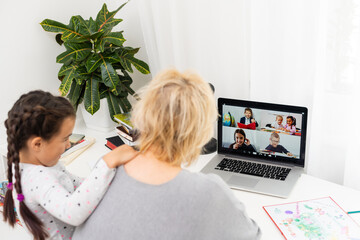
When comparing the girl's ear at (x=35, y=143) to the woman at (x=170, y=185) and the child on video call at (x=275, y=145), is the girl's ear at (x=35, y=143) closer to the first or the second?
the woman at (x=170, y=185)

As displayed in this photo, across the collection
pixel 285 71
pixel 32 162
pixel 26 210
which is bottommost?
pixel 26 210

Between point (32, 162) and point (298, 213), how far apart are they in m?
0.89

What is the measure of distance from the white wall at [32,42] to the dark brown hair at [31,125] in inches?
41.6

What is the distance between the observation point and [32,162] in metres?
1.11

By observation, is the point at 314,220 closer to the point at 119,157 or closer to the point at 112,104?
the point at 119,157

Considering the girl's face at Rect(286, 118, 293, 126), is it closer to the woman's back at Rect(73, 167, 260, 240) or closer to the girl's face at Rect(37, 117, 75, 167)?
the woman's back at Rect(73, 167, 260, 240)

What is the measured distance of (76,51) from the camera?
191 cm

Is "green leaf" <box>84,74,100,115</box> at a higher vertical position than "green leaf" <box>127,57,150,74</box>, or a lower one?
lower

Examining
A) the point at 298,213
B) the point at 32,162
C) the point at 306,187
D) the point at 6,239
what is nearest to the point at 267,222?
the point at 298,213

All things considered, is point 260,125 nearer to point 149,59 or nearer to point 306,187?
point 306,187

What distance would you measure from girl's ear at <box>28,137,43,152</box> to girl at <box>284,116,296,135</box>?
36.2 inches

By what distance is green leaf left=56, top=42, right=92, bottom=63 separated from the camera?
190 cm

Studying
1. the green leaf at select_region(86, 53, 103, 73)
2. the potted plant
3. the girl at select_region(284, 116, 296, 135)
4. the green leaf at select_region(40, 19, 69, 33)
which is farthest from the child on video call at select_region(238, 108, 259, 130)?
the green leaf at select_region(40, 19, 69, 33)

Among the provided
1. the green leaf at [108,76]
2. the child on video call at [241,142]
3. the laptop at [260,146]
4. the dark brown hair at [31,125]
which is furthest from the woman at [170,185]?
the green leaf at [108,76]
